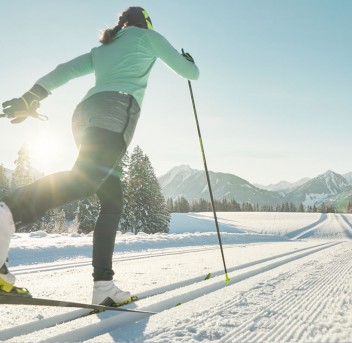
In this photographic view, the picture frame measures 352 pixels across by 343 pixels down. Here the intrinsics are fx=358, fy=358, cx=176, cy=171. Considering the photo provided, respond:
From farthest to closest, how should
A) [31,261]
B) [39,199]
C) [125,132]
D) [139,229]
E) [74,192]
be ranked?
1. [139,229]
2. [31,261]
3. [125,132]
4. [74,192]
5. [39,199]

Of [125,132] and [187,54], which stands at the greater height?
[187,54]

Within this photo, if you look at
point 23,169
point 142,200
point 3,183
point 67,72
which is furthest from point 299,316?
point 3,183

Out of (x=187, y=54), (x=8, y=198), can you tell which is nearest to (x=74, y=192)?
(x=8, y=198)

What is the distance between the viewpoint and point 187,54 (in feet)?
8.36

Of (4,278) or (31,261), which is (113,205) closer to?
(4,278)

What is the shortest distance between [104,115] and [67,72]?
21.4 inches

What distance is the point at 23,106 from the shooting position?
2.07 meters

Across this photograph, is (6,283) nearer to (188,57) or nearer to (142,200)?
(188,57)

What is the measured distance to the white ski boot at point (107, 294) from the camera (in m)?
2.21

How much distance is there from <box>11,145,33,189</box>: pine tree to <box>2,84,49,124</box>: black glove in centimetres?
5095

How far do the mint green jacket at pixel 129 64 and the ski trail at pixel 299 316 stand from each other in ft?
4.97

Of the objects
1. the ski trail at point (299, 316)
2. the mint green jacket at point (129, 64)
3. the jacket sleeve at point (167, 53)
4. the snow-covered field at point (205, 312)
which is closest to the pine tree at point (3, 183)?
the snow-covered field at point (205, 312)

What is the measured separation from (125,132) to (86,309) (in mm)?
1069

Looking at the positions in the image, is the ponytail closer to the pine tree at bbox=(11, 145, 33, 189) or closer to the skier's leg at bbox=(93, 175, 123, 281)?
the skier's leg at bbox=(93, 175, 123, 281)
